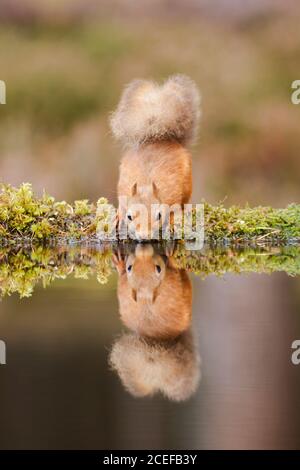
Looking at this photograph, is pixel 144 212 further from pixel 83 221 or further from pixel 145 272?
pixel 145 272

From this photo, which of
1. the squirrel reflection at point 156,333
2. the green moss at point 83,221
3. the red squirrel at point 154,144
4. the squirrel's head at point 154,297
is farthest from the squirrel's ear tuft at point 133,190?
the squirrel reflection at point 156,333

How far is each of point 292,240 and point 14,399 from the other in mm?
4201

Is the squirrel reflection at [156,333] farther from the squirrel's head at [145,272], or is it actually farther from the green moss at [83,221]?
the green moss at [83,221]

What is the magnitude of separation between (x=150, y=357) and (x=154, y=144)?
133 inches

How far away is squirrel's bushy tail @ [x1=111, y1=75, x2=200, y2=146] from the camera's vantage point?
20.3 feet

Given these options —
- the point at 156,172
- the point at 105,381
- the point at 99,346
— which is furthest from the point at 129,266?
the point at 105,381

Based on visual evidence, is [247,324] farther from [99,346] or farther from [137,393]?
[137,393]

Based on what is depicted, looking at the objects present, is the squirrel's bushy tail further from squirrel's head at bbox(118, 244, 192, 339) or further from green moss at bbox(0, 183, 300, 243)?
squirrel's head at bbox(118, 244, 192, 339)

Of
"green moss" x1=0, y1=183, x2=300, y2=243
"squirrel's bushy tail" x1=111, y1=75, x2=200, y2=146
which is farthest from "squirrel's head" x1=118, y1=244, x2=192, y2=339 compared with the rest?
"squirrel's bushy tail" x1=111, y1=75, x2=200, y2=146

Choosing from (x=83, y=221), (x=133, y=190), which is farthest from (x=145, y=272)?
(x=83, y=221)

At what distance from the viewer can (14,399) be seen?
2.54m

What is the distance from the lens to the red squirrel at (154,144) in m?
5.85

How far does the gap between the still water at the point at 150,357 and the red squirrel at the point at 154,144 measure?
0.86 metres
